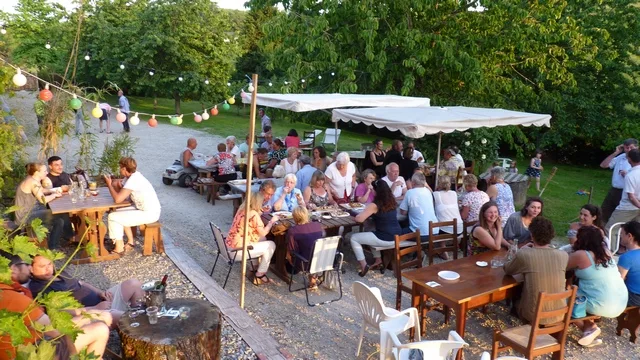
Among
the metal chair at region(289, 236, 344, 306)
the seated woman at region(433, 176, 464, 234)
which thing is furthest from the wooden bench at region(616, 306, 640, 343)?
the metal chair at region(289, 236, 344, 306)

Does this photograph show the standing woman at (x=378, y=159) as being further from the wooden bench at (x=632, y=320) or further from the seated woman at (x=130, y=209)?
the wooden bench at (x=632, y=320)

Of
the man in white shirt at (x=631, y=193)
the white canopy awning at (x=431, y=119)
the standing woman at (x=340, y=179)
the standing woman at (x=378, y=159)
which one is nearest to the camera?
the man in white shirt at (x=631, y=193)

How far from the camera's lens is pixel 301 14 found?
39.8ft

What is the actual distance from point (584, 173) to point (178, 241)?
15.7m

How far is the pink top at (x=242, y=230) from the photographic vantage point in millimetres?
5613

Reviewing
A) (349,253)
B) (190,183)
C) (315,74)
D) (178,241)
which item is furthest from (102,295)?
(315,74)

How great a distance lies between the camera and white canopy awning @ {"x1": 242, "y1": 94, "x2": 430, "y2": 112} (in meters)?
7.35

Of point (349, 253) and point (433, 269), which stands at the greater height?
point (433, 269)

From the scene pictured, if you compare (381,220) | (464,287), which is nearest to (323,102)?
(381,220)

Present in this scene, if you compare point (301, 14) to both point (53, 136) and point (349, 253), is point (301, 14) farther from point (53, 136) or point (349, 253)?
point (349, 253)

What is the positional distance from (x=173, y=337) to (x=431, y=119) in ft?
16.6

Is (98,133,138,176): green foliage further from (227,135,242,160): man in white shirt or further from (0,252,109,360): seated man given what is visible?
(0,252,109,360): seated man

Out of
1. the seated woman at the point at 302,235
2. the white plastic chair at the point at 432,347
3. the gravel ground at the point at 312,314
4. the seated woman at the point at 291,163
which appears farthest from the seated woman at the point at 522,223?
the seated woman at the point at 291,163

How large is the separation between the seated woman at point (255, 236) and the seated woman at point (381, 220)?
1170mm
